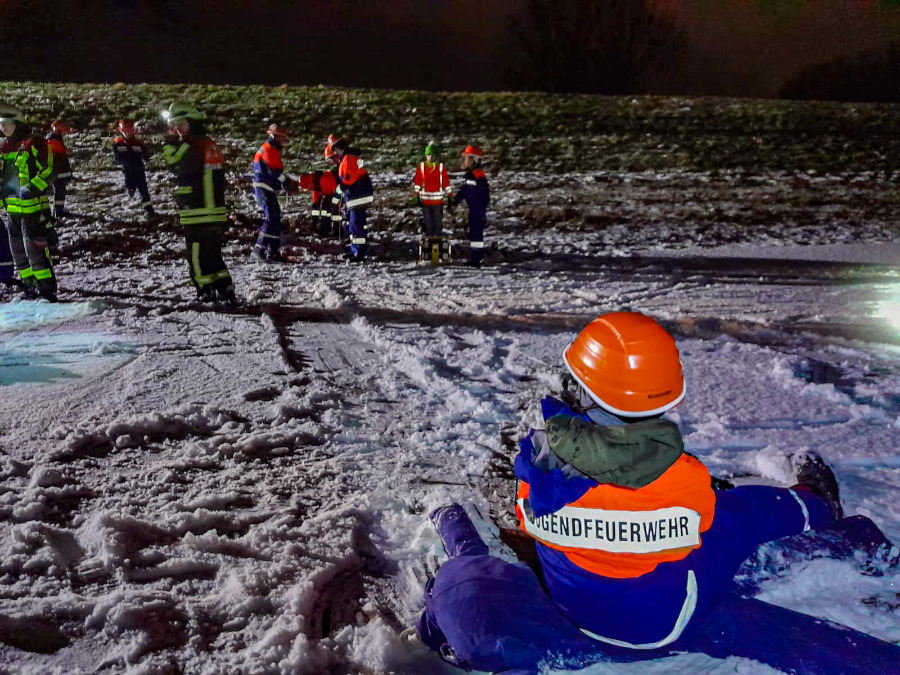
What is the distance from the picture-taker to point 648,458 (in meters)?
2.21

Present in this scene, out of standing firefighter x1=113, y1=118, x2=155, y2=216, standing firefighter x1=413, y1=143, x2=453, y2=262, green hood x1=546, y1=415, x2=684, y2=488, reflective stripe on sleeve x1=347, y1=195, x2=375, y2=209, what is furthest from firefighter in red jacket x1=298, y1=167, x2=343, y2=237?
green hood x1=546, y1=415, x2=684, y2=488

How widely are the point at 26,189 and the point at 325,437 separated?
5.03 meters

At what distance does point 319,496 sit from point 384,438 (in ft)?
2.67

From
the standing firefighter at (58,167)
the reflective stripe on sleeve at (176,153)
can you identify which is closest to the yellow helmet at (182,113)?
the reflective stripe on sleeve at (176,153)

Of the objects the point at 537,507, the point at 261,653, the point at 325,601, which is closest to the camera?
the point at 537,507

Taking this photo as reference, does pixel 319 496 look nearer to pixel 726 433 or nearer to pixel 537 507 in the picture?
pixel 537 507

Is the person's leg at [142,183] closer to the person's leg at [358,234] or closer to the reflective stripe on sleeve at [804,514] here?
the person's leg at [358,234]

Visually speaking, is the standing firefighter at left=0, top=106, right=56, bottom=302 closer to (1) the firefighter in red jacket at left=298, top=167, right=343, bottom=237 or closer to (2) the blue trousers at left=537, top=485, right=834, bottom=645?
(1) the firefighter in red jacket at left=298, top=167, right=343, bottom=237

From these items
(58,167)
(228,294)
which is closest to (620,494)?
(228,294)

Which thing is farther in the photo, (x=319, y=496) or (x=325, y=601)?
(x=319, y=496)

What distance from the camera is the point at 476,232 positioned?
34.2ft

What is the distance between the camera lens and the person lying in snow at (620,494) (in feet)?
7.30

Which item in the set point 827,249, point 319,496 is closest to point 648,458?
point 319,496

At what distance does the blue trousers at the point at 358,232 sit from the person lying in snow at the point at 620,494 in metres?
8.68
